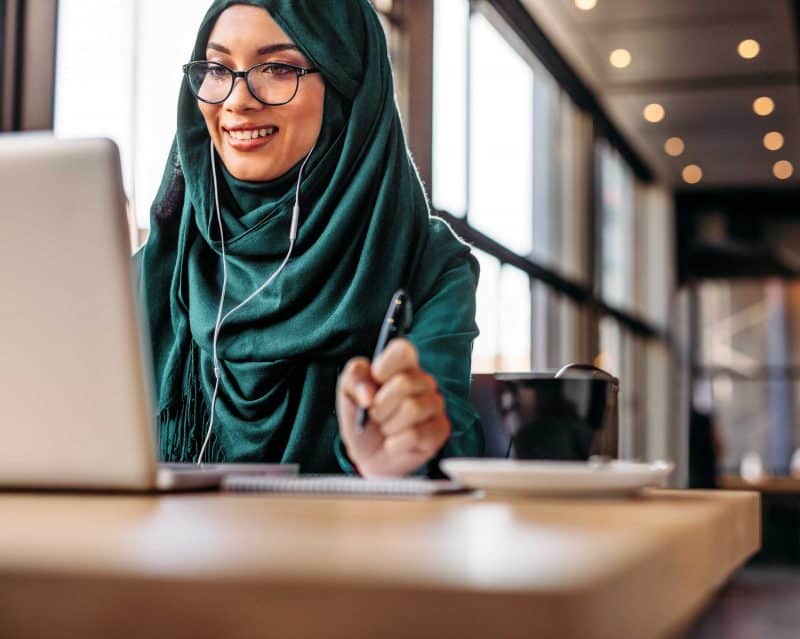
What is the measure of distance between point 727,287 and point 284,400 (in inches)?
418

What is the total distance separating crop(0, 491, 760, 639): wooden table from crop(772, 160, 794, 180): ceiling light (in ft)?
32.3

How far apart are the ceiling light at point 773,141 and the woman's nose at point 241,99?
752cm

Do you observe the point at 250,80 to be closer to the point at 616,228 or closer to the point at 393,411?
the point at 393,411

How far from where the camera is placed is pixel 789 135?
889 cm

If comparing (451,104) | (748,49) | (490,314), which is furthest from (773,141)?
(451,104)

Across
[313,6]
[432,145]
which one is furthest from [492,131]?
[313,6]

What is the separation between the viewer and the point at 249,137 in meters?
1.99

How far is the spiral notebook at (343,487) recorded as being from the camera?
0.89m

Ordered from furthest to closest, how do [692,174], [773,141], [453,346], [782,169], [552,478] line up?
[692,174], [782,169], [773,141], [453,346], [552,478]

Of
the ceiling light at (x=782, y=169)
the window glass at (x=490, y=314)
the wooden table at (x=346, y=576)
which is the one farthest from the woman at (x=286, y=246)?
the ceiling light at (x=782, y=169)

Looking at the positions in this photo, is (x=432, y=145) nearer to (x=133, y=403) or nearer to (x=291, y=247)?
(x=291, y=247)

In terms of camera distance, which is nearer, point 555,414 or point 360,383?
point 555,414

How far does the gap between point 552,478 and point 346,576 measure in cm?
43

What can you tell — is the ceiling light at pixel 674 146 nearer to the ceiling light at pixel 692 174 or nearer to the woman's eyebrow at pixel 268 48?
the ceiling light at pixel 692 174
